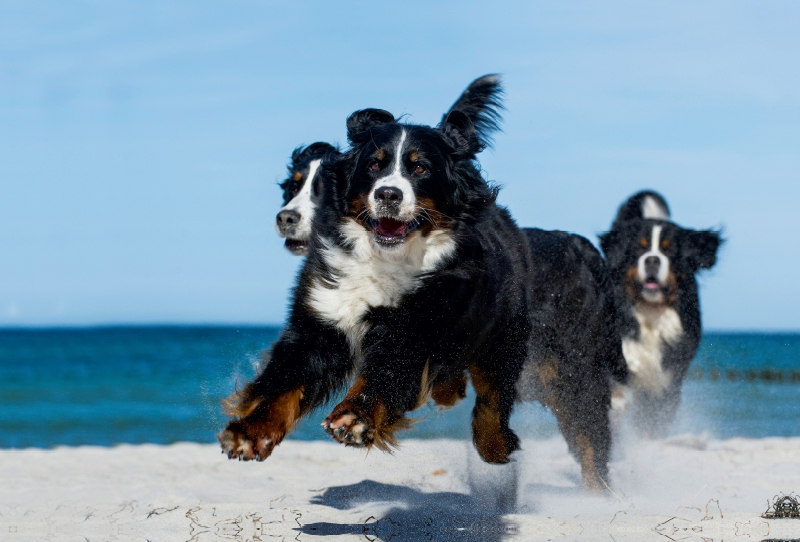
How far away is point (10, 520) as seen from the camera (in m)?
4.69

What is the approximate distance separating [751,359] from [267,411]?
91.4 feet

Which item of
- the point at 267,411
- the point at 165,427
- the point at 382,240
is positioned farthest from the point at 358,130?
the point at 165,427

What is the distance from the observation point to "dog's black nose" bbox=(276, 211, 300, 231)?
5.77 metres

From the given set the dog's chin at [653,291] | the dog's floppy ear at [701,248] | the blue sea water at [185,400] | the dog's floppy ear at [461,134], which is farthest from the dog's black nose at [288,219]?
the dog's floppy ear at [701,248]

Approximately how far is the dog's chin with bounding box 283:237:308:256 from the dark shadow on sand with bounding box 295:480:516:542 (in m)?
1.58

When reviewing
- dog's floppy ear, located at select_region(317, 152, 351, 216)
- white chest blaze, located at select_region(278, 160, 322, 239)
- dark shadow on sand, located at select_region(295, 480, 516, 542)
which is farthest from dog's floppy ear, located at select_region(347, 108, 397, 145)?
dark shadow on sand, located at select_region(295, 480, 516, 542)

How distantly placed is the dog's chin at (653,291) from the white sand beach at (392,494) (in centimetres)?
128

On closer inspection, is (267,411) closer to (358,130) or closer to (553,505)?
(358,130)

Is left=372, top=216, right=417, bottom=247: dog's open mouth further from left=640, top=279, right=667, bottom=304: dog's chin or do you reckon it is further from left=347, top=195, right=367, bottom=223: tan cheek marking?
left=640, top=279, right=667, bottom=304: dog's chin

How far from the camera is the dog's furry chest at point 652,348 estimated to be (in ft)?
25.2

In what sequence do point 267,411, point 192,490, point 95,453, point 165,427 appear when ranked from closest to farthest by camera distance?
1. point 267,411
2. point 192,490
3. point 95,453
4. point 165,427

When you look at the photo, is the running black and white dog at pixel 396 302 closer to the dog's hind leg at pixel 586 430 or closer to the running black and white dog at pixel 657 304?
the dog's hind leg at pixel 586 430

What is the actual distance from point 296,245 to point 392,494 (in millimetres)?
1737

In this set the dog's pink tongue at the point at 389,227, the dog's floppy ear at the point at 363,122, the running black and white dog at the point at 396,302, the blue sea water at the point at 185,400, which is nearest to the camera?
the running black and white dog at the point at 396,302
